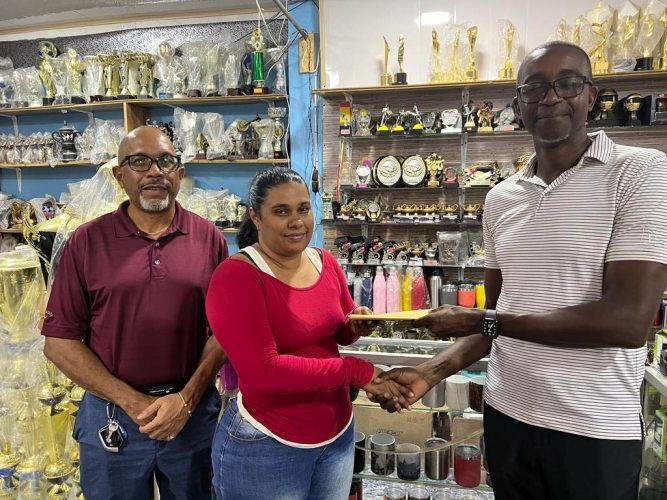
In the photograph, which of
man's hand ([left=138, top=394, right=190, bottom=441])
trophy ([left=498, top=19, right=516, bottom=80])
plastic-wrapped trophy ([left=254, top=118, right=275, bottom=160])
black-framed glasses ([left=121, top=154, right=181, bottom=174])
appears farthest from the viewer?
plastic-wrapped trophy ([left=254, top=118, right=275, bottom=160])

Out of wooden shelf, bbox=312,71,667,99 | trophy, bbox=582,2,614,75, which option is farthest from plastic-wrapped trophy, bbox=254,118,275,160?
trophy, bbox=582,2,614,75

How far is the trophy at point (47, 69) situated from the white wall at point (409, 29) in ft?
8.47

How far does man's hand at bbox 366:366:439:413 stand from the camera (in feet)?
4.87

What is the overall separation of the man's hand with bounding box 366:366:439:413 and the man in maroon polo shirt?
555mm

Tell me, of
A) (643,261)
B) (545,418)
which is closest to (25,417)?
(545,418)

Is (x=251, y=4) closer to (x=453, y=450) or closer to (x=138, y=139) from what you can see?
(x=138, y=139)

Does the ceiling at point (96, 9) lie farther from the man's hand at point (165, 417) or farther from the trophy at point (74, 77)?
the man's hand at point (165, 417)

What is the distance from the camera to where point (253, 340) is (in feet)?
3.99

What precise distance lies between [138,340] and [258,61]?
307 cm

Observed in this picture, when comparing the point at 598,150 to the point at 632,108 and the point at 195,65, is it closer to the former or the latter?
the point at 632,108

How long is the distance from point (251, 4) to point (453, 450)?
3.87 meters

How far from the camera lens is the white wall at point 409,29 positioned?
3.72 m

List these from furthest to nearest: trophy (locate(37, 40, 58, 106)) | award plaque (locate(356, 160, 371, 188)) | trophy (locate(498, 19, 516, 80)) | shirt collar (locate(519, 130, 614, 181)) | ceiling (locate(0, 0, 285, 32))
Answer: trophy (locate(37, 40, 58, 106)), ceiling (locate(0, 0, 285, 32)), award plaque (locate(356, 160, 371, 188)), trophy (locate(498, 19, 516, 80)), shirt collar (locate(519, 130, 614, 181))

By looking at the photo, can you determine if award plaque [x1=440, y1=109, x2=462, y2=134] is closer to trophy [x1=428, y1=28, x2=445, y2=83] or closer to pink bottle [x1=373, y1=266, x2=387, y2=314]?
trophy [x1=428, y1=28, x2=445, y2=83]
